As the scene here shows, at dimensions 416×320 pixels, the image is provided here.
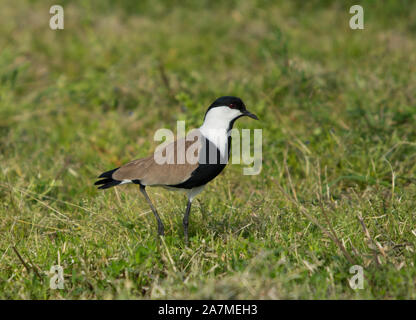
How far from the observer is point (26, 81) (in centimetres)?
686

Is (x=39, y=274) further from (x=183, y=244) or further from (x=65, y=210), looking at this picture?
(x=65, y=210)

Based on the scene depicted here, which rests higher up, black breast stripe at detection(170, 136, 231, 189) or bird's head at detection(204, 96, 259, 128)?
bird's head at detection(204, 96, 259, 128)

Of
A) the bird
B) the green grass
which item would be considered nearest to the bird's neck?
the bird

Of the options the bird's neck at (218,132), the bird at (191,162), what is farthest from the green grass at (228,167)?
the bird's neck at (218,132)

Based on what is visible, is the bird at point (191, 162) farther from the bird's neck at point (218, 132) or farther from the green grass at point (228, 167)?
the green grass at point (228, 167)

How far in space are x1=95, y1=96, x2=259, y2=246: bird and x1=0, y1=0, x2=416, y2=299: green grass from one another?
0.34 meters

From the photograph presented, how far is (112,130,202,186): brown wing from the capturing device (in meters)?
3.38

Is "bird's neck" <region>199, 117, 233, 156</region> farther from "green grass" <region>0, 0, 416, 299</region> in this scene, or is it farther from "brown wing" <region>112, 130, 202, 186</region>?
"green grass" <region>0, 0, 416, 299</region>

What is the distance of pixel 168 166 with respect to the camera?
3418mm

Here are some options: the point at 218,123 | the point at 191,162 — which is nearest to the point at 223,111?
the point at 218,123

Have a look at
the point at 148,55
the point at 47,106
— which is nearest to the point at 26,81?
the point at 47,106

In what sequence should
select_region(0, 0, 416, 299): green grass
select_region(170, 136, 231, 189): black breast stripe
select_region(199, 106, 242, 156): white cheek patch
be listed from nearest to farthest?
select_region(0, 0, 416, 299): green grass, select_region(170, 136, 231, 189): black breast stripe, select_region(199, 106, 242, 156): white cheek patch

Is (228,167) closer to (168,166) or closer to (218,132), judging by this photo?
(218,132)
